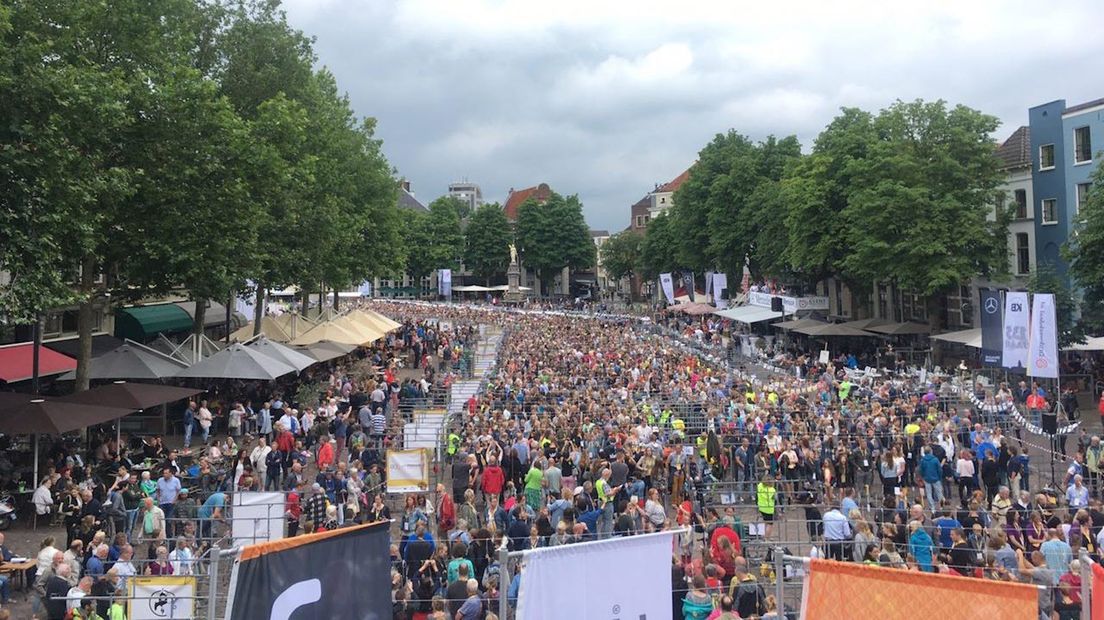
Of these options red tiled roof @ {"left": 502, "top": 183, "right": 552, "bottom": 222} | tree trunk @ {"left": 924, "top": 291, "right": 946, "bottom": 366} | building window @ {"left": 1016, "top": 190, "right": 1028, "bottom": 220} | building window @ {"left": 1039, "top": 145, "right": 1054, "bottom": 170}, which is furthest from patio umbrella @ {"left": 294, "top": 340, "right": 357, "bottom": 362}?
red tiled roof @ {"left": 502, "top": 183, "right": 552, "bottom": 222}

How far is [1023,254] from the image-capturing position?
4181cm

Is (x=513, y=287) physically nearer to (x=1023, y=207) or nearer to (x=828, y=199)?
(x=828, y=199)

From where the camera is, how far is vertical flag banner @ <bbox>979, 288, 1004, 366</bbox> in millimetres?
27188

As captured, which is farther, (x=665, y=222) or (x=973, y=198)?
(x=665, y=222)

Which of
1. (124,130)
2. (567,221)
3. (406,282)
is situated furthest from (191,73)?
(406,282)

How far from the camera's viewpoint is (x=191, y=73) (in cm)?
2195

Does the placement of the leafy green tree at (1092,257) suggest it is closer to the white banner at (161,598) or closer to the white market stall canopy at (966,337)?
the white market stall canopy at (966,337)

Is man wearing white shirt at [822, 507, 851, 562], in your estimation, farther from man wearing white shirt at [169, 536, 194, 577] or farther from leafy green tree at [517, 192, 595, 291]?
leafy green tree at [517, 192, 595, 291]

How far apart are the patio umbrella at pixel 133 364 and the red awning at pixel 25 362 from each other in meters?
0.38

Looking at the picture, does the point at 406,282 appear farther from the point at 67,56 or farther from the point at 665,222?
the point at 67,56

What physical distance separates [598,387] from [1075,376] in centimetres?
1719

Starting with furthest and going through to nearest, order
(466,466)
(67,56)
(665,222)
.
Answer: (665,222)
(67,56)
(466,466)

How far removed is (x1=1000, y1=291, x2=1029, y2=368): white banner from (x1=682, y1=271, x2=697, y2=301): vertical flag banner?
1762 inches

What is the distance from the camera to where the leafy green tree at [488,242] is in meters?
113
